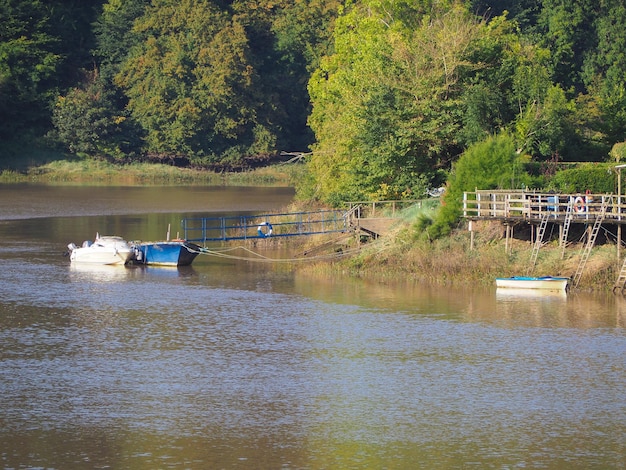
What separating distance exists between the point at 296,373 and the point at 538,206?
1714 cm

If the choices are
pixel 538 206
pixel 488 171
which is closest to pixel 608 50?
pixel 488 171

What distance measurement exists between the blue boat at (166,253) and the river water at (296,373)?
72cm

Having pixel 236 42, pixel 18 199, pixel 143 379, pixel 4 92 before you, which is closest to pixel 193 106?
pixel 236 42

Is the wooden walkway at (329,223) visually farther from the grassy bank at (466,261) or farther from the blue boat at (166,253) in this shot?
the grassy bank at (466,261)

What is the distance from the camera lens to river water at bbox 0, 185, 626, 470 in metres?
24.2

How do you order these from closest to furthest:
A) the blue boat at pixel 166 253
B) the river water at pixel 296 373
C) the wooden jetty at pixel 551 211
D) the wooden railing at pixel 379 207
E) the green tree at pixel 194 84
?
the river water at pixel 296 373, the wooden jetty at pixel 551 211, the blue boat at pixel 166 253, the wooden railing at pixel 379 207, the green tree at pixel 194 84

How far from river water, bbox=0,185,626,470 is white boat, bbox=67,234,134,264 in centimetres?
78

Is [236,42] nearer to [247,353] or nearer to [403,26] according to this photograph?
[403,26]

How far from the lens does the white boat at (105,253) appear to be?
4903cm

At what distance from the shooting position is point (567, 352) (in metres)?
32.9

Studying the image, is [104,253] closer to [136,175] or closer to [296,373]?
[296,373]

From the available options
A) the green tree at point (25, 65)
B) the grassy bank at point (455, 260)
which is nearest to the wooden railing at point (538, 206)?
the grassy bank at point (455, 260)

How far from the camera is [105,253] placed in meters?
49.2

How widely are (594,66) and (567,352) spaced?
246 feet
